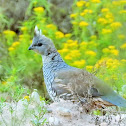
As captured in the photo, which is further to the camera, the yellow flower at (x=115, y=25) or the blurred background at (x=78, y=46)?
the yellow flower at (x=115, y=25)

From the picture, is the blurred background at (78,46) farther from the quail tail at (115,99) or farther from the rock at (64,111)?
the rock at (64,111)

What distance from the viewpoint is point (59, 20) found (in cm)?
912

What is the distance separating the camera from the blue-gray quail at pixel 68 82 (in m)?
4.63

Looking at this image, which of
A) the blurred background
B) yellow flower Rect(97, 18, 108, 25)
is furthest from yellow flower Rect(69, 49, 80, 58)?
yellow flower Rect(97, 18, 108, 25)

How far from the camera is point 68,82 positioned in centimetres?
502

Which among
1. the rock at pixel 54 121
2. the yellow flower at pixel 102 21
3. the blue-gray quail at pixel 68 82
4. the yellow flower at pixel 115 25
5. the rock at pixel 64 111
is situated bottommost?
the rock at pixel 54 121

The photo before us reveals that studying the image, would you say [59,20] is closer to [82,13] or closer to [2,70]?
[82,13]

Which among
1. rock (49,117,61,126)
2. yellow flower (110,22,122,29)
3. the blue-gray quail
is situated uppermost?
yellow flower (110,22,122,29)

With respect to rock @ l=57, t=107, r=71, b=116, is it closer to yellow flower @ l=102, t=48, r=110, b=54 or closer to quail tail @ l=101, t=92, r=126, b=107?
quail tail @ l=101, t=92, r=126, b=107

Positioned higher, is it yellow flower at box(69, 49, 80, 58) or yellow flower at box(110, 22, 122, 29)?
yellow flower at box(110, 22, 122, 29)

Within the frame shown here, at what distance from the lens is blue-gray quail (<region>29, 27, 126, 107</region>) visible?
4.63 m

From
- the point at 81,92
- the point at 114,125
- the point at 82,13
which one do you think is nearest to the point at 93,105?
the point at 81,92

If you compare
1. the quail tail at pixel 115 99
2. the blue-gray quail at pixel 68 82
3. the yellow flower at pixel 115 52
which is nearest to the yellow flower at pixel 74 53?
the yellow flower at pixel 115 52

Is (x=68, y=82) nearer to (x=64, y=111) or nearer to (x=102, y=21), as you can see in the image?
(x=64, y=111)
